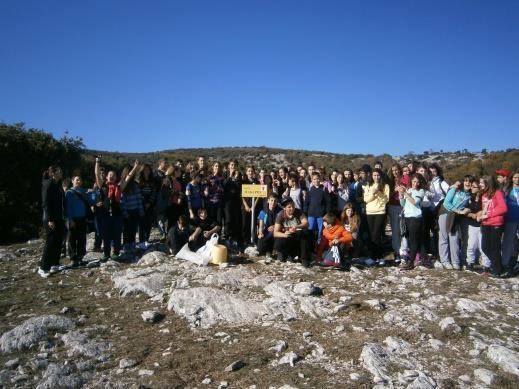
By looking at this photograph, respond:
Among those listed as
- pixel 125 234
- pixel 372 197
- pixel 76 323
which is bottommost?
pixel 76 323

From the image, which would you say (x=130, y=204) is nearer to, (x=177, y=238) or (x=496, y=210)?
(x=177, y=238)

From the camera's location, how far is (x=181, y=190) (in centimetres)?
1009

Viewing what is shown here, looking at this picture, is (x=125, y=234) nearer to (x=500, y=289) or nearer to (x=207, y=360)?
(x=207, y=360)

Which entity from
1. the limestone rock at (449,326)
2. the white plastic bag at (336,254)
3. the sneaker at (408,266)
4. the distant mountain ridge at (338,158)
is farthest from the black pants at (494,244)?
the distant mountain ridge at (338,158)

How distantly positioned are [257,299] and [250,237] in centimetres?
447

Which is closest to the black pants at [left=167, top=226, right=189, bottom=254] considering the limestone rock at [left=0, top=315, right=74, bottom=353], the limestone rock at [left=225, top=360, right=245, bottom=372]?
the limestone rock at [left=0, top=315, right=74, bottom=353]

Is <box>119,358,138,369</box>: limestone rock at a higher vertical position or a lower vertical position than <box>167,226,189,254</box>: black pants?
lower

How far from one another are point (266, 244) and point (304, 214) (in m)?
1.13

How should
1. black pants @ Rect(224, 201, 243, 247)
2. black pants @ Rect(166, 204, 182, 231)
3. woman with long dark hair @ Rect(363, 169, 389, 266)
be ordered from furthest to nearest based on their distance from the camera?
black pants @ Rect(224, 201, 243, 247)
black pants @ Rect(166, 204, 182, 231)
woman with long dark hair @ Rect(363, 169, 389, 266)

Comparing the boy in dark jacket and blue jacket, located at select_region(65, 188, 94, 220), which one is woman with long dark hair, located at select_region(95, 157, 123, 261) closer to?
blue jacket, located at select_region(65, 188, 94, 220)

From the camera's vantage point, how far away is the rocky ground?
427cm

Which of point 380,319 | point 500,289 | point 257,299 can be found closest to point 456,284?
point 500,289

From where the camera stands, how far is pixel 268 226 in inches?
375

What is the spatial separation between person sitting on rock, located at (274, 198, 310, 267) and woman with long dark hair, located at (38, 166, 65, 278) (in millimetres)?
4573
